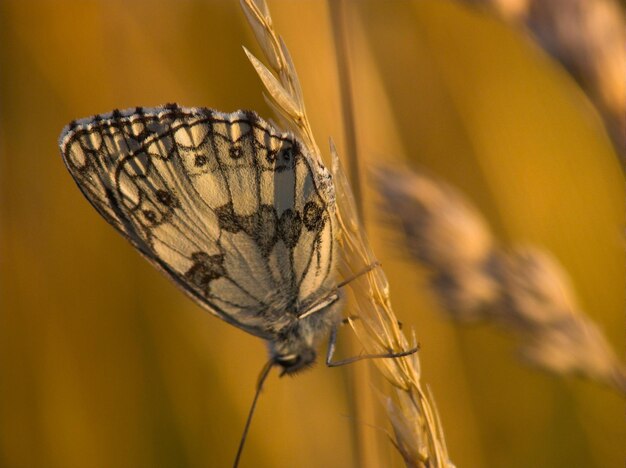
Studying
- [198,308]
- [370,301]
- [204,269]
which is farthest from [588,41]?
[198,308]

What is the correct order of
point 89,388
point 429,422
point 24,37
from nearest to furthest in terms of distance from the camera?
point 429,422 < point 89,388 < point 24,37

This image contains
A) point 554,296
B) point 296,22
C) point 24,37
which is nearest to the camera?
point 554,296

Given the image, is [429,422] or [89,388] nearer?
[429,422]

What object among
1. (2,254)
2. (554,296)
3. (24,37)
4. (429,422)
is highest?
(24,37)

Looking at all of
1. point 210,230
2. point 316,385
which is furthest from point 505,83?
point 210,230

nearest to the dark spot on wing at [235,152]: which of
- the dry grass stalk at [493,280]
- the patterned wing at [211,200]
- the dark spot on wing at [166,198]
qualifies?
the patterned wing at [211,200]

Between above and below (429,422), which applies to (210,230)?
above

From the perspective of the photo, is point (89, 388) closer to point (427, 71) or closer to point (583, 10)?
point (427, 71)

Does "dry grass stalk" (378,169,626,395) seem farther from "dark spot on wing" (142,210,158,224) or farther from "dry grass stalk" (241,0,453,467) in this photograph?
"dark spot on wing" (142,210,158,224)
